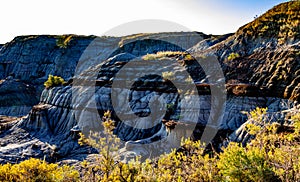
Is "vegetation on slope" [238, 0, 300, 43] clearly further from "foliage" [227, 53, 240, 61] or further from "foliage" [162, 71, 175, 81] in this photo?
"foliage" [162, 71, 175, 81]

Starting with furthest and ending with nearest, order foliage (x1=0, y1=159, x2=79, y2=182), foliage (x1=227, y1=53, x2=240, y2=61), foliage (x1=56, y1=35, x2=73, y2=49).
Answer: foliage (x1=56, y1=35, x2=73, y2=49) < foliage (x1=227, y1=53, x2=240, y2=61) < foliage (x1=0, y1=159, x2=79, y2=182)

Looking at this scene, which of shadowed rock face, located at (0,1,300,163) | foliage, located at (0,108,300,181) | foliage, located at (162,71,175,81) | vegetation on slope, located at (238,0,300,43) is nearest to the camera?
foliage, located at (0,108,300,181)

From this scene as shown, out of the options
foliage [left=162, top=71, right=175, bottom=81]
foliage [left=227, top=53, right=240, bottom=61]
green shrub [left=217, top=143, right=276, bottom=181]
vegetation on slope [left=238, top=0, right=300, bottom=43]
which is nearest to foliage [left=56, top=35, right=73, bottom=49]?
foliage [left=162, top=71, right=175, bottom=81]

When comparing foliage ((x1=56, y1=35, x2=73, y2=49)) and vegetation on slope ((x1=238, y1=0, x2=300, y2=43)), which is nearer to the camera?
vegetation on slope ((x1=238, y1=0, x2=300, y2=43))

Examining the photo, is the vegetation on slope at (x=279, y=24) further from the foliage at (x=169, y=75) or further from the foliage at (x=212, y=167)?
the foliage at (x=212, y=167)

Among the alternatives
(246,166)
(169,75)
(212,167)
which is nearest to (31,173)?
(212,167)

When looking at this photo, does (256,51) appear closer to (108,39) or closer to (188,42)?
(188,42)

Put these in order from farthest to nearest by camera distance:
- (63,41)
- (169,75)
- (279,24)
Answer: (63,41) < (169,75) < (279,24)

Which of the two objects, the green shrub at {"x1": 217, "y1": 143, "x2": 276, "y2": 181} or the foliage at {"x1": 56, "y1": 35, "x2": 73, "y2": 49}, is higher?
the foliage at {"x1": 56, "y1": 35, "x2": 73, "y2": 49}

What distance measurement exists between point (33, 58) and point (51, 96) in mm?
57914

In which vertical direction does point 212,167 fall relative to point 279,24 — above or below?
below

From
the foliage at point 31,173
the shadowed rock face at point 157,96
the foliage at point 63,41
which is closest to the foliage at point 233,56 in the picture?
the shadowed rock face at point 157,96

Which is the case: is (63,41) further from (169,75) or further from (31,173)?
(31,173)

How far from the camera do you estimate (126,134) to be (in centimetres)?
3522
